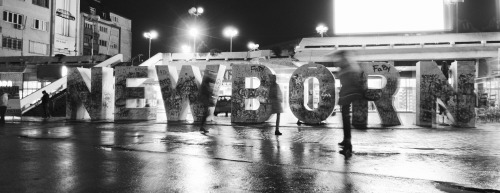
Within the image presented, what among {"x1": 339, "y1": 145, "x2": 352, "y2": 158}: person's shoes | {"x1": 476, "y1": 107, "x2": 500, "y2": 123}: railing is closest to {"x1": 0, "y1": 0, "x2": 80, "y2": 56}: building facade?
{"x1": 476, "y1": 107, "x2": 500, "y2": 123}: railing

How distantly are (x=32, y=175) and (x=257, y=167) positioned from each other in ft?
9.29

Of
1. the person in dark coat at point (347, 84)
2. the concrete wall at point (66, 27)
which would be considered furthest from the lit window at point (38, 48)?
the person in dark coat at point (347, 84)

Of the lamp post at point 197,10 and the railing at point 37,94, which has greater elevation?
the lamp post at point 197,10

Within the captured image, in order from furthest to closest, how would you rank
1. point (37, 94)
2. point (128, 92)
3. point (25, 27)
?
point (25, 27) < point (37, 94) < point (128, 92)

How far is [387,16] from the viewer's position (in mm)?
30391

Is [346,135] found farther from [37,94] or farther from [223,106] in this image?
[37,94]

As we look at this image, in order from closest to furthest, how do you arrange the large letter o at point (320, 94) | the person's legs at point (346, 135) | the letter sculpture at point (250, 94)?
the person's legs at point (346, 135) < the large letter o at point (320, 94) < the letter sculpture at point (250, 94)

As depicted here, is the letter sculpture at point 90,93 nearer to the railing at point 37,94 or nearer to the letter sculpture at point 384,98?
the railing at point 37,94

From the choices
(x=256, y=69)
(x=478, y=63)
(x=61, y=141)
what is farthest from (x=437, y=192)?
(x=478, y=63)

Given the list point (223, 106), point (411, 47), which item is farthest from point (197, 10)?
point (411, 47)

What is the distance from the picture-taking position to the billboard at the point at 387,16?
29.2 meters

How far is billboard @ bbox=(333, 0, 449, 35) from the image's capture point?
29250 millimetres

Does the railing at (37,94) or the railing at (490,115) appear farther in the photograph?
the railing at (37,94)

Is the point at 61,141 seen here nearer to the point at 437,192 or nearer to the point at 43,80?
the point at 437,192
